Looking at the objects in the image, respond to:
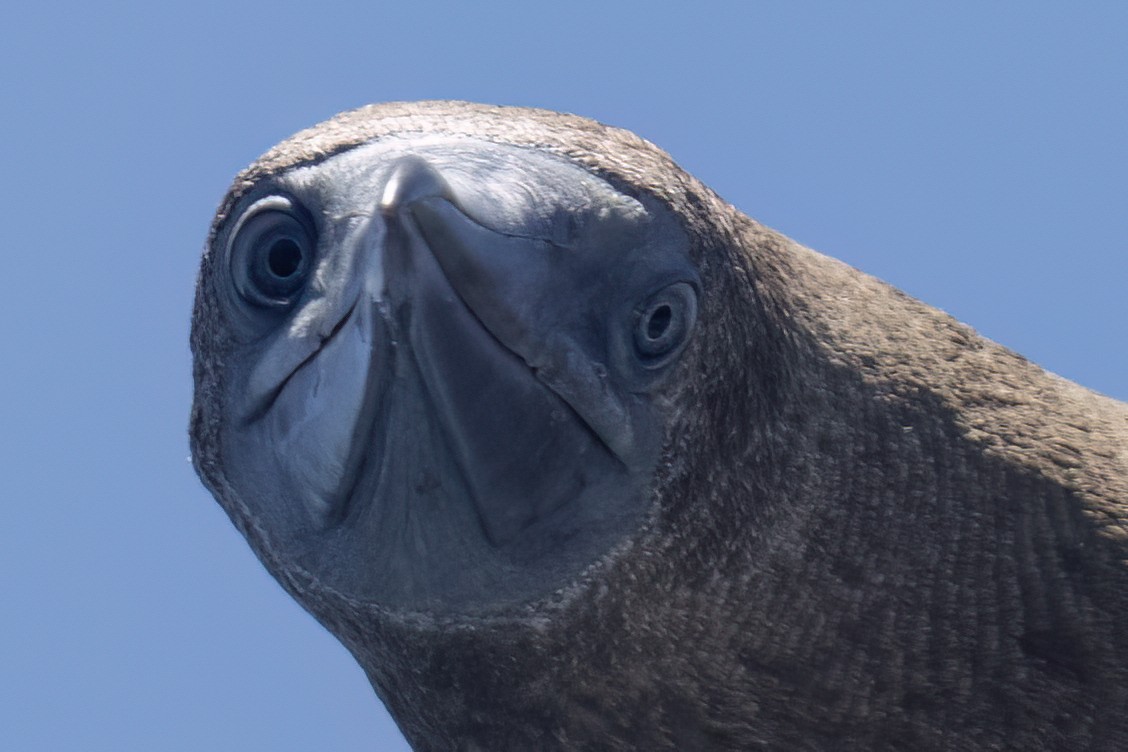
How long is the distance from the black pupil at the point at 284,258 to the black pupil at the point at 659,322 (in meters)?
0.66

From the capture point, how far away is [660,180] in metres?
2.93

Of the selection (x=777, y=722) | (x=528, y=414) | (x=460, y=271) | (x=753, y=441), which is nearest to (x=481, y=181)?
(x=460, y=271)

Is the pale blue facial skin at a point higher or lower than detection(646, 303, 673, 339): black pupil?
lower

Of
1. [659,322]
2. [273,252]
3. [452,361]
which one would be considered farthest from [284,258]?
[659,322]

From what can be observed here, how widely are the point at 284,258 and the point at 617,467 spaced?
74 cm

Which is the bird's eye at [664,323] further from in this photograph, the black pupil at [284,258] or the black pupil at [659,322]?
the black pupil at [284,258]

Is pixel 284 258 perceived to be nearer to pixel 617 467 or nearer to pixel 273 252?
pixel 273 252

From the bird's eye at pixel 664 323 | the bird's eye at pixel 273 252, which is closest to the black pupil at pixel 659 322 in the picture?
the bird's eye at pixel 664 323

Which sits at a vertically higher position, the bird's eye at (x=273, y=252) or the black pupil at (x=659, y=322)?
the black pupil at (x=659, y=322)

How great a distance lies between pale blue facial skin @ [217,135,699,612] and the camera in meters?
2.50

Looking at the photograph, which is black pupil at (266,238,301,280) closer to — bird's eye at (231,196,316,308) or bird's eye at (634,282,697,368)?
bird's eye at (231,196,316,308)

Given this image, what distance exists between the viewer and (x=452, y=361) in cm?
252

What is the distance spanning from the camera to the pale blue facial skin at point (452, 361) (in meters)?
2.50

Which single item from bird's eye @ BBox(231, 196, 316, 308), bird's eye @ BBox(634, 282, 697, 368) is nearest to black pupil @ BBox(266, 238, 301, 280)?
bird's eye @ BBox(231, 196, 316, 308)
